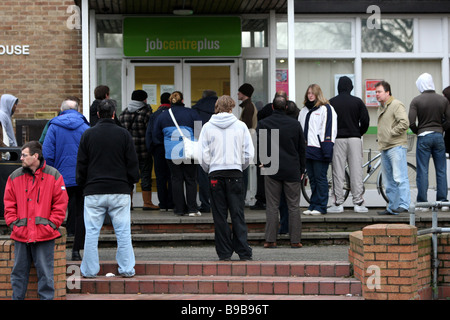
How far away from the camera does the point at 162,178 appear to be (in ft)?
40.9

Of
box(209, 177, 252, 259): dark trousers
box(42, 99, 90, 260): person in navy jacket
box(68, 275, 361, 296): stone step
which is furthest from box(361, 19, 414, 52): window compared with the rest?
box(68, 275, 361, 296): stone step

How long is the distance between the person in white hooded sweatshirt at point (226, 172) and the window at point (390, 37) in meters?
5.41

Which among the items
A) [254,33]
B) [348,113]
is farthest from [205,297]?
[254,33]

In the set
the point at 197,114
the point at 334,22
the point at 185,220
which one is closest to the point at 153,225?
the point at 185,220

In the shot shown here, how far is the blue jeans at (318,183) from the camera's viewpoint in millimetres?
11633

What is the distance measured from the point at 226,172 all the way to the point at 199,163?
1.57m

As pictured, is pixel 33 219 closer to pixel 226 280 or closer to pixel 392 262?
pixel 226 280

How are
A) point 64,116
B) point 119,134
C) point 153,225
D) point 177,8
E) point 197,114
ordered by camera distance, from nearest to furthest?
point 119,134 → point 64,116 → point 153,225 → point 197,114 → point 177,8

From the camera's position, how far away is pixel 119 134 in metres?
8.72

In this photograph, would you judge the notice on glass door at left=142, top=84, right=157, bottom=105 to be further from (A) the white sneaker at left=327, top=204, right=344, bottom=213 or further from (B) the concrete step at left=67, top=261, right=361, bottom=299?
(B) the concrete step at left=67, top=261, right=361, bottom=299

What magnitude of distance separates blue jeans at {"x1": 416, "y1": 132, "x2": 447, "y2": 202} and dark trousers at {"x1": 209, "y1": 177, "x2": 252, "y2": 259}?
367 centimetres

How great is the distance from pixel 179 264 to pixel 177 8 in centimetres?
590

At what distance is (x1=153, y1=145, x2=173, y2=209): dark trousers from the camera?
12.4m
